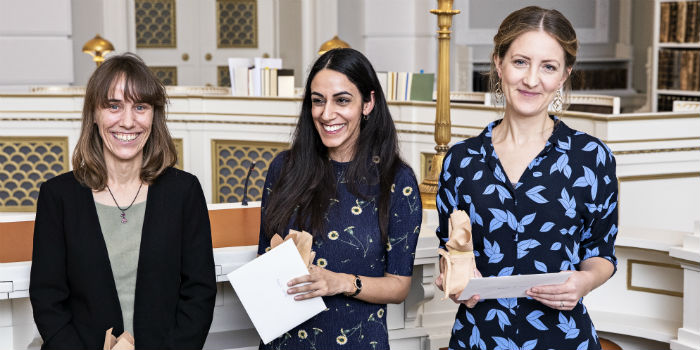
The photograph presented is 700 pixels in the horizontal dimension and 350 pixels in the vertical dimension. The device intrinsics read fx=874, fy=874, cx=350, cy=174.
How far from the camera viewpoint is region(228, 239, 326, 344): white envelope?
204cm

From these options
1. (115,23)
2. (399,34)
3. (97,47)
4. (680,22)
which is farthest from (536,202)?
(115,23)

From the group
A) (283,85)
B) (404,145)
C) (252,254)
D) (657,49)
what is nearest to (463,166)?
(252,254)

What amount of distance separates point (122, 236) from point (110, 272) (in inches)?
3.5

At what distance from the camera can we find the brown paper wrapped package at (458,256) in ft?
5.98

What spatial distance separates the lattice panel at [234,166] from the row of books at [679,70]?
15.1 feet

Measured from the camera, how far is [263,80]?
7535 mm

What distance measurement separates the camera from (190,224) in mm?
2088

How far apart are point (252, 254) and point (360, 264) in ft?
1.91

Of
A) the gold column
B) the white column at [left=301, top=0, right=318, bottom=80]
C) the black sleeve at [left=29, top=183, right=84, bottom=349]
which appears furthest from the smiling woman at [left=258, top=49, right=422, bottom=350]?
the white column at [left=301, top=0, right=318, bottom=80]

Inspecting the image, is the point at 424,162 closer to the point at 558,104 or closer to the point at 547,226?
the point at 558,104

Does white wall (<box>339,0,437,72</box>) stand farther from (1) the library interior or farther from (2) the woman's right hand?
(2) the woman's right hand

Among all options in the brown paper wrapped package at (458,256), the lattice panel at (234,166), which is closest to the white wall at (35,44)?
the lattice panel at (234,166)

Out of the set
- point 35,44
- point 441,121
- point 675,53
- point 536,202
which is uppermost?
point 35,44

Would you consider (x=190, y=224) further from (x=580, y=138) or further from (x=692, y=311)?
(x=692, y=311)
